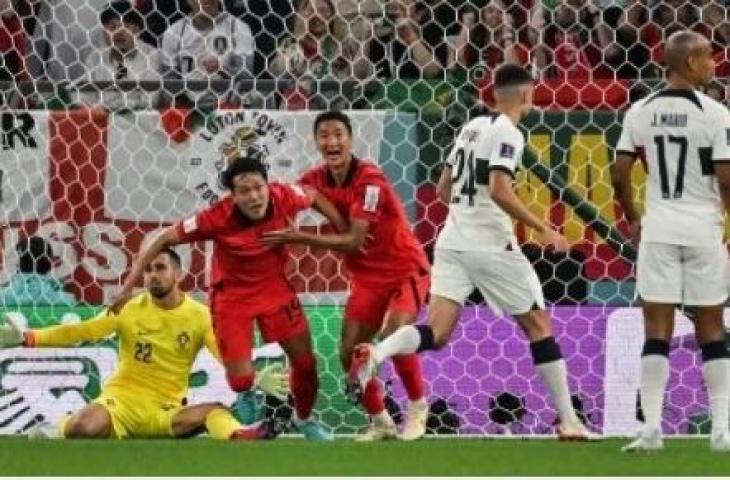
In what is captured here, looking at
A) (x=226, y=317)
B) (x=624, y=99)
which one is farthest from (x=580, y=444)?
(x=624, y=99)

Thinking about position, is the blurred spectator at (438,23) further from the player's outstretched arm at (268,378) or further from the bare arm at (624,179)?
the bare arm at (624,179)

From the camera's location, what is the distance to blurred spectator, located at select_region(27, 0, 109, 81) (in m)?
12.5

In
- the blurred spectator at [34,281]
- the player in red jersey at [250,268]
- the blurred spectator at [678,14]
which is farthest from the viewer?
the blurred spectator at [678,14]

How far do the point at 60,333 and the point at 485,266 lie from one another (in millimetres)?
2108

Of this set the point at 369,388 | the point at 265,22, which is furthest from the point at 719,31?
the point at 369,388

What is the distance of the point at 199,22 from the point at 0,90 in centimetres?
127

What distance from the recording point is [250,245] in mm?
10367

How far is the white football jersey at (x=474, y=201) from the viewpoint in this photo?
32.3ft

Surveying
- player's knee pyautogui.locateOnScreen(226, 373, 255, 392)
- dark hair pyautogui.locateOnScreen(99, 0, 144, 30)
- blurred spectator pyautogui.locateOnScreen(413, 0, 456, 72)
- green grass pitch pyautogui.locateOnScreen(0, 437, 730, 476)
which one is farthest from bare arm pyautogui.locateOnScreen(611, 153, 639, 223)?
dark hair pyautogui.locateOnScreen(99, 0, 144, 30)

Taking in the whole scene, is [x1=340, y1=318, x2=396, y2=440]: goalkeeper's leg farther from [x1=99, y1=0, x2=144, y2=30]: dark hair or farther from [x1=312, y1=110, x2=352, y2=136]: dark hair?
[x1=99, y1=0, x2=144, y2=30]: dark hair

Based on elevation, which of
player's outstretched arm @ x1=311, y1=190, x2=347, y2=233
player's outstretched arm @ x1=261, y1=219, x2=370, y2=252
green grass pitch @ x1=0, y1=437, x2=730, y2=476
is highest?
player's outstretched arm @ x1=311, y1=190, x2=347, y2=233

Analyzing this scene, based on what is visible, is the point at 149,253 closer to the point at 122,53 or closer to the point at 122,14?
the point at 122,53

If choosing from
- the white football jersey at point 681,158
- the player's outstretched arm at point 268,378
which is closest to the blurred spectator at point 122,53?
the player's outstretched arm at point 268,378

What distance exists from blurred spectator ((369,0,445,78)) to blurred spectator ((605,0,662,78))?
3.12 feet
